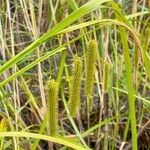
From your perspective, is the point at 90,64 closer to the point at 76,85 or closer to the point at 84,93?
the point at 76,85

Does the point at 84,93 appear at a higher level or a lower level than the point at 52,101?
lower

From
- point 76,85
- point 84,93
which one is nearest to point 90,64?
point 76,85

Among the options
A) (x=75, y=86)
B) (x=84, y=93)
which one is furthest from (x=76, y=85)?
(x=84, y=93)

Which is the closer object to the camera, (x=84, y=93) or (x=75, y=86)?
(x=75, y=86)

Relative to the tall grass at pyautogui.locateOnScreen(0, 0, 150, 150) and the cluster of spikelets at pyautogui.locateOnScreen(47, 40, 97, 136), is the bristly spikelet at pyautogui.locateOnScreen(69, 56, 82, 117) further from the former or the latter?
the tall grass at pyautogui.locateOnScreen(0, 0, 150, 150)

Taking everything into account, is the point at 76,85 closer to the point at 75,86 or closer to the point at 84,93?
the point at 75,86

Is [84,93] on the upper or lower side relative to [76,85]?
lower

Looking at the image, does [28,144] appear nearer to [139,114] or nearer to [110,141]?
[110,141]

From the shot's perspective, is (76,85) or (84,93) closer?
(76,85)

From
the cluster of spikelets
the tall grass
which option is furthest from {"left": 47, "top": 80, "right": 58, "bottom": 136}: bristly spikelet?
the tall grass

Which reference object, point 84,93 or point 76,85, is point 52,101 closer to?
point 76,85

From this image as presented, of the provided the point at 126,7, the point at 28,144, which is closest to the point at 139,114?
the point at 28,144
